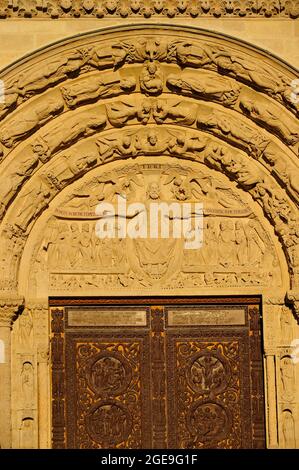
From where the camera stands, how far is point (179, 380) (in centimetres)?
1370

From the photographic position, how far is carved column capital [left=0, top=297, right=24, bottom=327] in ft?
43.2

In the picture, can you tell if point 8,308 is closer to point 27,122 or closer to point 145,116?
point 27,122

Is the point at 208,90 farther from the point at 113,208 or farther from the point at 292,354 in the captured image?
the point at 292,354

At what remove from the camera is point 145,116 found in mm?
13555

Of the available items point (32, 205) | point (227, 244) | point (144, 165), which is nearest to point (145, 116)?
point (144, 165)

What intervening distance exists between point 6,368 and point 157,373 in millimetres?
1603

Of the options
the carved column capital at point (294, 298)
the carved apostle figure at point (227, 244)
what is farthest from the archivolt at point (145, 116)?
the carved apostle figure at point (227, 244)

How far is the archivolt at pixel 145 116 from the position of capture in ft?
43.3

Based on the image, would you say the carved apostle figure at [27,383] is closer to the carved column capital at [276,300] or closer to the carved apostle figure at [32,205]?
the carved apostle figure at [32,205]

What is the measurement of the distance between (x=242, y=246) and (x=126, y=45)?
2.40 meters

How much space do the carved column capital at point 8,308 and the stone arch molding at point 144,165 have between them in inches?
0.5

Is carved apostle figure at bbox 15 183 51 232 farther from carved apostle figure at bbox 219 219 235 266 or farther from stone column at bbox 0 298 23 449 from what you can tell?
carved apostle figure at bbox 219 219 235 266

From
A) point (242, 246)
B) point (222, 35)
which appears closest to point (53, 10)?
point (222, 35)

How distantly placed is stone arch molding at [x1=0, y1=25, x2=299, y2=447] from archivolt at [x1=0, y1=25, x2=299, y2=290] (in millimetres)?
13
